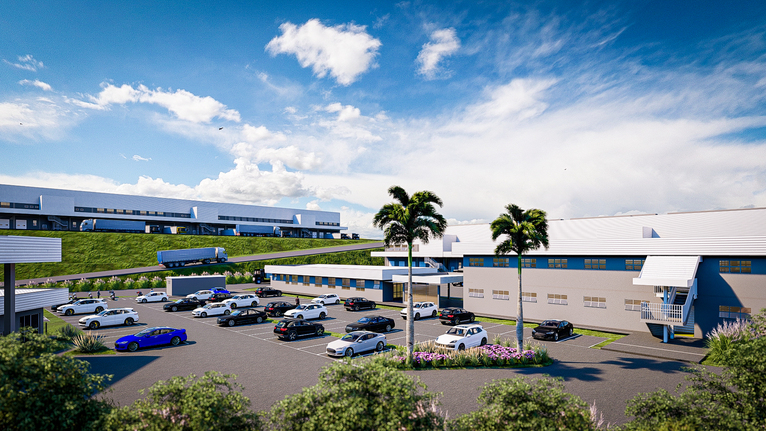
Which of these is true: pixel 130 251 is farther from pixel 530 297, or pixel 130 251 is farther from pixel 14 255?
pixel 530 297

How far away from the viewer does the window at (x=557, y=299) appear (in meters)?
34.2

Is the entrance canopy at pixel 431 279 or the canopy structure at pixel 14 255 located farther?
the entrance canopy at pixel 431 279

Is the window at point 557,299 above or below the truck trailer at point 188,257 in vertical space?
below

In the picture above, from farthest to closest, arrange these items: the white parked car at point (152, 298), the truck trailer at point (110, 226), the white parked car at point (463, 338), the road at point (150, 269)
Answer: the truck trailer at point (110, 226), the road at point (150, 269), the white parked car at point (152, 298), the white parked car at point (463, 338)

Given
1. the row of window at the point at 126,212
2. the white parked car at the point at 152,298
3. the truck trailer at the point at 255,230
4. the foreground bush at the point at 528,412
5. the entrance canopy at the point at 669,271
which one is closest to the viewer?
the foreground bush at the point at 528,412

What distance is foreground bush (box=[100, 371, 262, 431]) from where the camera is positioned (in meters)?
7.99

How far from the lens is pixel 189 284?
5434 cm

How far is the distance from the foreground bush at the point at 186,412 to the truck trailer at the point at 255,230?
4082 inches

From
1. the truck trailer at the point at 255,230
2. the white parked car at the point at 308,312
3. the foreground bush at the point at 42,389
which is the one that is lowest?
the white parked car at the point at 308,312

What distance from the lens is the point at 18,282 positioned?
56.6 metres

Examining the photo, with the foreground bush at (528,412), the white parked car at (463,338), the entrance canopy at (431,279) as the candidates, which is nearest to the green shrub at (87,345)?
the white parked car at (463,338)

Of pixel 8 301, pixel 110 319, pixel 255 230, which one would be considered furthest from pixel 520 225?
pixel 255 230

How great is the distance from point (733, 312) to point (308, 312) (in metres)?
32.4

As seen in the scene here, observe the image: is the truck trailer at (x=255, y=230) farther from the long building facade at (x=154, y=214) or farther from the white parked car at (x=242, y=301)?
the white parked car at (x=242, y=301)
